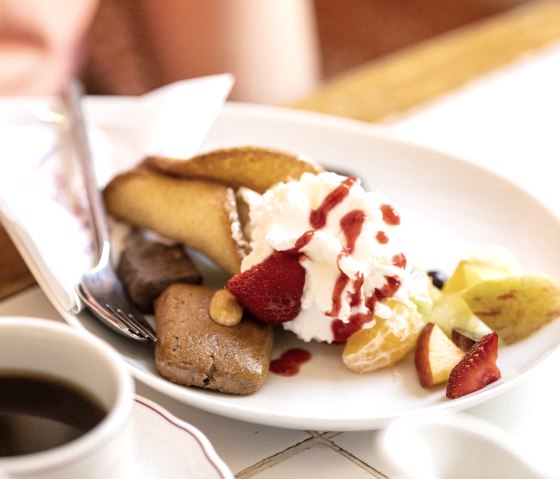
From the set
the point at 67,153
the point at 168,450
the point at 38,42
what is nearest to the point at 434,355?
the point at 168,450

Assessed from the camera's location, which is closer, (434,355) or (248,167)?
(434,355)

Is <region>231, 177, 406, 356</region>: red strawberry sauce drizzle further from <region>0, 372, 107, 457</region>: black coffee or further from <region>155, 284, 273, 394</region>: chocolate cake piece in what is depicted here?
<region>0, 372, 107, 457</region>: black coffee

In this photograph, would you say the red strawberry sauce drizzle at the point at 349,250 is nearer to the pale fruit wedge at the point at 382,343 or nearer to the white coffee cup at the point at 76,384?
the pale fruit wedge at the point at 382,343

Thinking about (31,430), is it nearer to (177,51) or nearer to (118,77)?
(177,51)

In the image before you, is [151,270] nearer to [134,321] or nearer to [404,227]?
[134,321]

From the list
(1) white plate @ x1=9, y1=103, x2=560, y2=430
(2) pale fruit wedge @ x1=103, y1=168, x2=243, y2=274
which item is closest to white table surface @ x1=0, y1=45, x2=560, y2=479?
(1) white plate @ x1=9, y1=103, x2=560, y2=430

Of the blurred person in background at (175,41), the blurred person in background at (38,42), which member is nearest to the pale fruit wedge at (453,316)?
the blurred person in background at (38,42)

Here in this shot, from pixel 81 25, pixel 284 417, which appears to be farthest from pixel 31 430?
pixel 81 25
